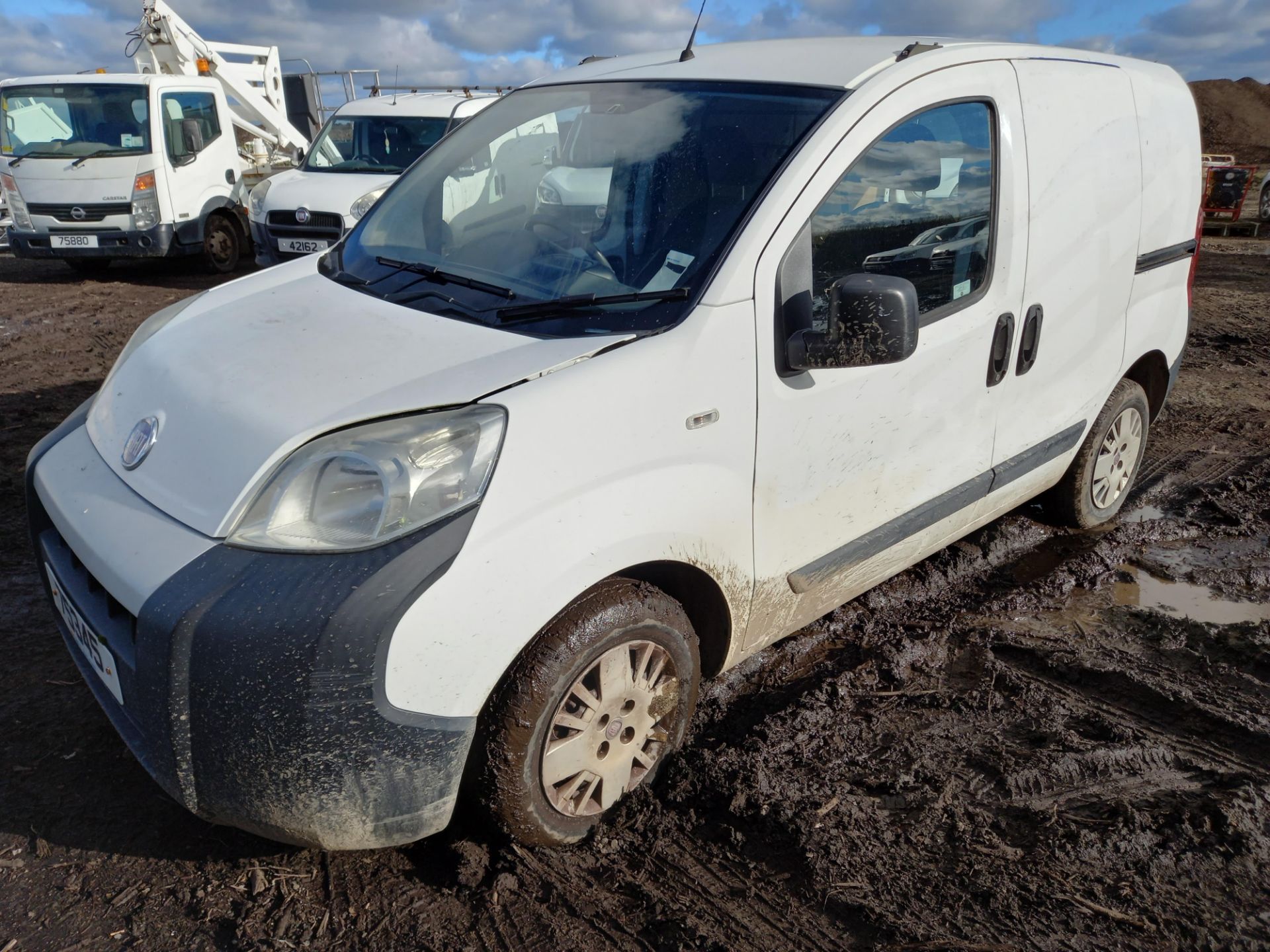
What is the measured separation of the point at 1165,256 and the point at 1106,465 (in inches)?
34.7

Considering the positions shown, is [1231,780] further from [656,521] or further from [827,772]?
[656,521]

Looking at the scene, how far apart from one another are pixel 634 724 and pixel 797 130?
1.60 m

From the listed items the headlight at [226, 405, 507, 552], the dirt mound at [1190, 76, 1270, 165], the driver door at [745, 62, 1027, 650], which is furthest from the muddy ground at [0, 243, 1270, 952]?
the dirt mound at [1190, 76, 1270, 165]

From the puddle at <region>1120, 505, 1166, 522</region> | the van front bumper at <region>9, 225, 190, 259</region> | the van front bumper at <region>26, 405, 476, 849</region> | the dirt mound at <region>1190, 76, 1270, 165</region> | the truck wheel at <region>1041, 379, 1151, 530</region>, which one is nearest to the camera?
the van front bumper at <region>26, 405, 476, 849</region>

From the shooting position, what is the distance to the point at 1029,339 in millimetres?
3145

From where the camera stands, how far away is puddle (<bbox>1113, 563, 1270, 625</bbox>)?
145 inches

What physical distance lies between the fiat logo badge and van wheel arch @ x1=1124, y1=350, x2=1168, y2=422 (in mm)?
3583

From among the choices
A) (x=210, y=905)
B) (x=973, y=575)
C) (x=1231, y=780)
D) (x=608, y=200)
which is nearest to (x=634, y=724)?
(x=210, y=905)

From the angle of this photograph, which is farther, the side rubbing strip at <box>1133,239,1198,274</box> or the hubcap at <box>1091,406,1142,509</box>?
the hubcap at <box>1091,406,1142,509</box>

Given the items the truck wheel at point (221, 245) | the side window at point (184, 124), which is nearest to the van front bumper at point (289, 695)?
the side window at point (184, 124)

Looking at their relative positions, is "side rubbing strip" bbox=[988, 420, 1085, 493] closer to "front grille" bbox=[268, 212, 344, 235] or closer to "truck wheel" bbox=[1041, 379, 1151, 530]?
"truck wheel" bbox=[1041, 379, 1151, 530]

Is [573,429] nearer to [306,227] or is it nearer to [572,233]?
[572,233]

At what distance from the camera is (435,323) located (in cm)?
246

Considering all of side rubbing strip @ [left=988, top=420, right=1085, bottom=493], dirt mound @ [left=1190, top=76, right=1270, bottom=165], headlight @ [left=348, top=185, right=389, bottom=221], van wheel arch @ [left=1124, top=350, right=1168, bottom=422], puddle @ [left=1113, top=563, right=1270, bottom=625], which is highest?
dirt mound @ [left=1190, top=76, right=1270, bottom=165]
